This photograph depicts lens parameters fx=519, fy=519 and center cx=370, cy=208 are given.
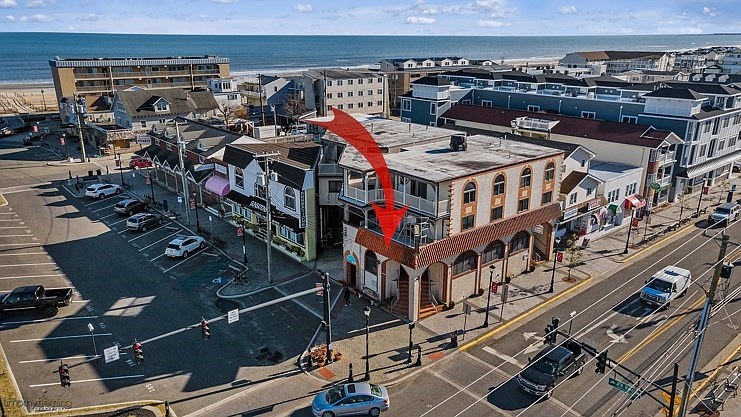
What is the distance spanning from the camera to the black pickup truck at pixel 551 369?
87.2 feet

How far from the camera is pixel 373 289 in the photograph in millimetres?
36719

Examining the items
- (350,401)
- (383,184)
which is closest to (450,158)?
(383,184)

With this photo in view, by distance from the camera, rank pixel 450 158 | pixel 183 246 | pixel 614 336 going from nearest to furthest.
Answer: pixel 614 336 < pixel 450 158 < pixel 183 246

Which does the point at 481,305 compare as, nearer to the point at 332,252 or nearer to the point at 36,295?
the point at 332,252

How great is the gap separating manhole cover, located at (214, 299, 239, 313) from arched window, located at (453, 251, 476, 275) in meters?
15.5

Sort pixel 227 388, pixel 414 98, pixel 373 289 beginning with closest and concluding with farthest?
pixel 227 388 → pixel 373 289 → pixel 414 98

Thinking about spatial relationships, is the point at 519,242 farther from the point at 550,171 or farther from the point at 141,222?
the point at 141,222

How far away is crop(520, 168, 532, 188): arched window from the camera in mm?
37562

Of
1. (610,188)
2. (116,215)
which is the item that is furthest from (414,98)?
(116,215)

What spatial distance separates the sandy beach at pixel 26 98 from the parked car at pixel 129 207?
89.4 meters

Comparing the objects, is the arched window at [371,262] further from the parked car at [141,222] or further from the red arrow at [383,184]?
the parked car at [141,222]

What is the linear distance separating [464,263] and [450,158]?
7560 millimetres

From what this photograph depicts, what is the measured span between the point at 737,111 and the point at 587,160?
29.9 m

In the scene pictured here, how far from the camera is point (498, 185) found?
36000 mm
